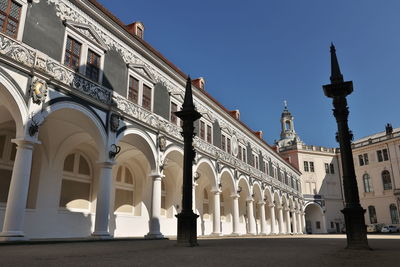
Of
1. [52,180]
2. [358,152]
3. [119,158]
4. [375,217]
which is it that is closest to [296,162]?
[358,152]

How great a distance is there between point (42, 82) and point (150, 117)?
673 cm

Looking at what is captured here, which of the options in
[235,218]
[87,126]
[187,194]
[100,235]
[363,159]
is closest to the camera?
[187,194]

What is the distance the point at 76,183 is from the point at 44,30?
28.1 feet

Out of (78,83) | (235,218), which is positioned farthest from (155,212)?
(235,218)

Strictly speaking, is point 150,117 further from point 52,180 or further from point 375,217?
point 375,217

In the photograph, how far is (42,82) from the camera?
11906 mm

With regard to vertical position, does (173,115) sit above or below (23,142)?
above

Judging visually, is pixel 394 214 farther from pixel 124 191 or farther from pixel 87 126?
pixel 87 126

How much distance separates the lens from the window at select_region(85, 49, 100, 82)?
14.7m

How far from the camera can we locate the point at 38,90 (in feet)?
38.2

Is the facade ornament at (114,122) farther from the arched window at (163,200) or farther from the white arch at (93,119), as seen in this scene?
the arched window at (163,200)

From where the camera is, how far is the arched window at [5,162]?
47.9 feet

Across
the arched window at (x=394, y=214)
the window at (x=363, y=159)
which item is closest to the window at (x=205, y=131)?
the arched window at (x=394, y=214)

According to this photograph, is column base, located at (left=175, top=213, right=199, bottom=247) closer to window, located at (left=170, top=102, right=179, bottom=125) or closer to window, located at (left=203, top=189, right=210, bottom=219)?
window, located at (left=170, top=102, right=179, bottom=125)
